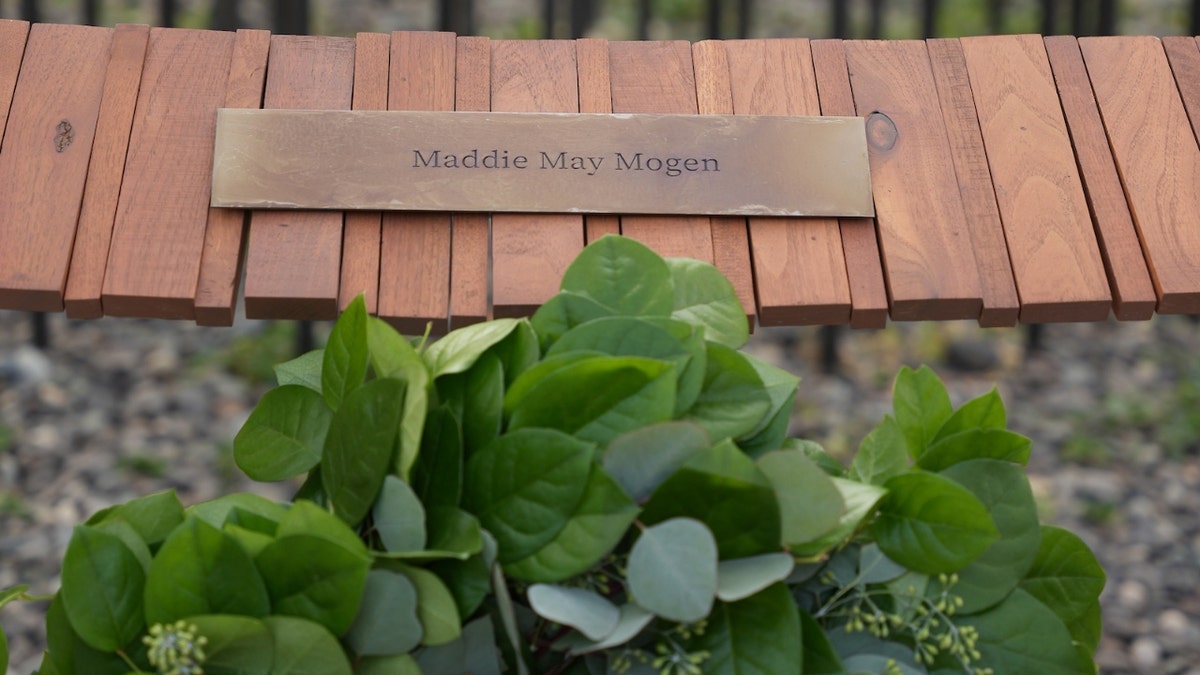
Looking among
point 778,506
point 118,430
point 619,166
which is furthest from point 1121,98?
point 118,430

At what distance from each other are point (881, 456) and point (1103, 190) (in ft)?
1.66

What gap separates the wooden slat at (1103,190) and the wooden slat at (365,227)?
784mm

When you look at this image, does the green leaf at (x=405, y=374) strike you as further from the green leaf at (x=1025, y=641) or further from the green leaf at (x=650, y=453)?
the green leaf at (x=1025, y=641)

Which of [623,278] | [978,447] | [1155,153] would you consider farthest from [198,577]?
[1155,153]

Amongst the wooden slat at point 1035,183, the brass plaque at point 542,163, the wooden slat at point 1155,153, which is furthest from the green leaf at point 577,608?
the wooden slat at point 1155,153

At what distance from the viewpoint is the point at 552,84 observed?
140 centimetres

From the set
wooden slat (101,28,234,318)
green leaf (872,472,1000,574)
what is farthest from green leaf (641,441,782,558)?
wooden slat (101,28,234,318)

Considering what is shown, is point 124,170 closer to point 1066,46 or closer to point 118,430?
point 1066,46

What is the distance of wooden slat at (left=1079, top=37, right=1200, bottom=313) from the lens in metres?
1.31

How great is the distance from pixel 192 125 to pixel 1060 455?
2.15 meters

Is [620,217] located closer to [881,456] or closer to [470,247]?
[470,247]

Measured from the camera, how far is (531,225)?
1.30 meters

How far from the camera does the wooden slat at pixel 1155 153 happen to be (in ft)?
4.29

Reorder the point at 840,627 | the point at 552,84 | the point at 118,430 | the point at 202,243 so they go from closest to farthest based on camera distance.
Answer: the point at 840,627 → the point at 202,243 → the point at 552,84 → the point at 118,430
